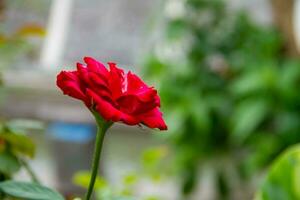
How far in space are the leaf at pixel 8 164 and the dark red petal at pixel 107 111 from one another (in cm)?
19

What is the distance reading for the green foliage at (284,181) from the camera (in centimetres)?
65

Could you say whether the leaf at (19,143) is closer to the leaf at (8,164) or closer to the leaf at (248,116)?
the leaf at (8,164)

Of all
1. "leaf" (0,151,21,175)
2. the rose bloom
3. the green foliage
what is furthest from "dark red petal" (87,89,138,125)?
the green foliage

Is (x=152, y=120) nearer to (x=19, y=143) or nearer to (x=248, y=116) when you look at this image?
(x=19, y=143)

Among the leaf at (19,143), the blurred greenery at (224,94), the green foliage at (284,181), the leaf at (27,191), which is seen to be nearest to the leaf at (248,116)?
the blurred greenery at (224,94)

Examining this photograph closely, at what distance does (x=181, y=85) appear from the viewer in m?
2.21

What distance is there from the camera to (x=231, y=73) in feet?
7.42

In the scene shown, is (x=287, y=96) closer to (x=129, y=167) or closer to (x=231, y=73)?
(x=231, y=73)

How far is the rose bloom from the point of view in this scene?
0.36 m

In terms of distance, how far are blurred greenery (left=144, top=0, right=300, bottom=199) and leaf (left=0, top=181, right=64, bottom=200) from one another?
166 centimetres

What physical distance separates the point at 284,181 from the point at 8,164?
0.34m

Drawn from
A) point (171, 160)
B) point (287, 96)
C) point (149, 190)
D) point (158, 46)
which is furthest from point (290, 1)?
point (149, 190)

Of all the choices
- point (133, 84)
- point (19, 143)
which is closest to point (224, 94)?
point (19, 143)

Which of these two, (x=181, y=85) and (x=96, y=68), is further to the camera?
(x=181, y=85)
